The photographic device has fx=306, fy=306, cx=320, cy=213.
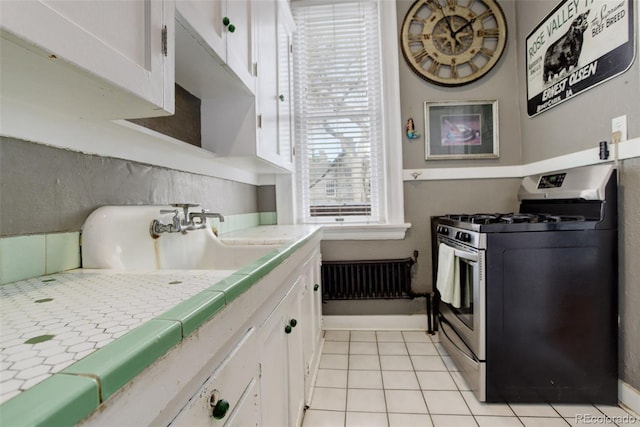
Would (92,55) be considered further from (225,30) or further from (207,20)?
(225,30)

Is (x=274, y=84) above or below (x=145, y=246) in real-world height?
above

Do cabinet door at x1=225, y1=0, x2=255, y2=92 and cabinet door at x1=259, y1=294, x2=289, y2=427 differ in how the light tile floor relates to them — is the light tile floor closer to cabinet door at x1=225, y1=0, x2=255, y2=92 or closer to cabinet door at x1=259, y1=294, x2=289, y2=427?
cabinet door at x1=259, y1=294, x2=289, y2=427

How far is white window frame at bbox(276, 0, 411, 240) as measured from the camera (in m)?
2.46

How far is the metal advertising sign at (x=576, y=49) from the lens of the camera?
1.52 m

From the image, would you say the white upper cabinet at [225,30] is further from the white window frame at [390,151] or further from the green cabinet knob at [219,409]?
the white window frame at [390,151]

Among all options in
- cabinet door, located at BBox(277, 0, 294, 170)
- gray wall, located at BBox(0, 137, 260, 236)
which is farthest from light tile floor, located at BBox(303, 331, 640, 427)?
cabinet door, located at BBox(277, 0, 294, 170)

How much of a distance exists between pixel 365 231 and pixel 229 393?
1.95m

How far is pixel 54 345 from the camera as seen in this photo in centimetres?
36

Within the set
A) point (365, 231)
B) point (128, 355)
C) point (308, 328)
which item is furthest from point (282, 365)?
point (365, 231)

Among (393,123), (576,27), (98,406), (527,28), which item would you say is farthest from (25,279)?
(527,28)

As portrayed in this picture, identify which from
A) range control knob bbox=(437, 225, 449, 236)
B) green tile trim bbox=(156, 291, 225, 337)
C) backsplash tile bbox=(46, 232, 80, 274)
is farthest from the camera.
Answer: range control knob bbox=(437, 225, 449, 236)

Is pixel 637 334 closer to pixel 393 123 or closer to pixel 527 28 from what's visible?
pixel 393 123

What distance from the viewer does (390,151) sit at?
8.21 ft

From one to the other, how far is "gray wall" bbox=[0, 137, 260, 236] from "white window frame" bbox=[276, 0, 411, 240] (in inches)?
59.8
